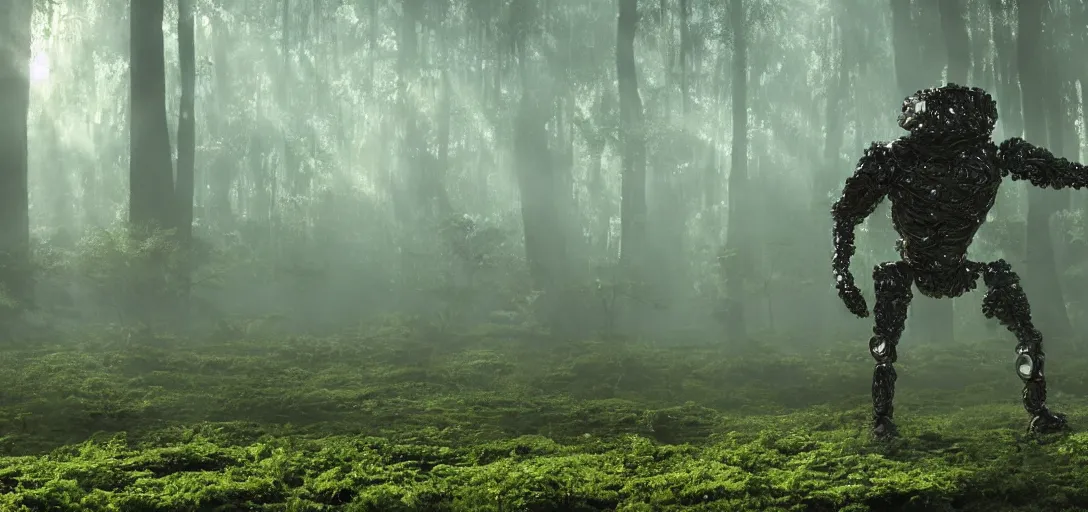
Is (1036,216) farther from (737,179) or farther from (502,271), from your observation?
(502,271)

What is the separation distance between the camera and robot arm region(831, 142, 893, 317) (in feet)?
18.7

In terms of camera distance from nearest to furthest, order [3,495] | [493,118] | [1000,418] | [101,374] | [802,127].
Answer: [3,495] → [1000,418] → [101,374] → [493,118] → [802,127]

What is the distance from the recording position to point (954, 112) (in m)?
5.45

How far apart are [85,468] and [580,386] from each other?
277 inches

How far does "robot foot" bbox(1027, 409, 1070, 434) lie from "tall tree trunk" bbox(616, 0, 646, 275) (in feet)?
52.8

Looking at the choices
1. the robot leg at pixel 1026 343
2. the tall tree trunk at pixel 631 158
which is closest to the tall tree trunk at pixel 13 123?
the tall tree trunk at pixel 631 158

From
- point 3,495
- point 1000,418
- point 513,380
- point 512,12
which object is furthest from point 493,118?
point 3,495

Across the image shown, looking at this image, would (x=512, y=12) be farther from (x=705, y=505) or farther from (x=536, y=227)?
(x=705, y=505)

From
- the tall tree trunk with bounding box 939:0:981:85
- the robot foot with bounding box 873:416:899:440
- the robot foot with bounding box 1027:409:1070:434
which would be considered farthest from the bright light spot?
the robot foot with bounding box 1027:409:1070:434

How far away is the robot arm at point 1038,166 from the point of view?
18.1 feet

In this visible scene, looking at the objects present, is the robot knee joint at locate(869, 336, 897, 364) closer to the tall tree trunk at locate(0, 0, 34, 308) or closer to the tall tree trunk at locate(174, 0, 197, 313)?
the tall tree trunk at locate(0, 0, 34, 308)

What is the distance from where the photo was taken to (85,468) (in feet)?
16.0

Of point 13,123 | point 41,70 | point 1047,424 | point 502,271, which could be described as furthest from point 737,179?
point 41,70

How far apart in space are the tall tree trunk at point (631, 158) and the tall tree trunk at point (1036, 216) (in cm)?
926
